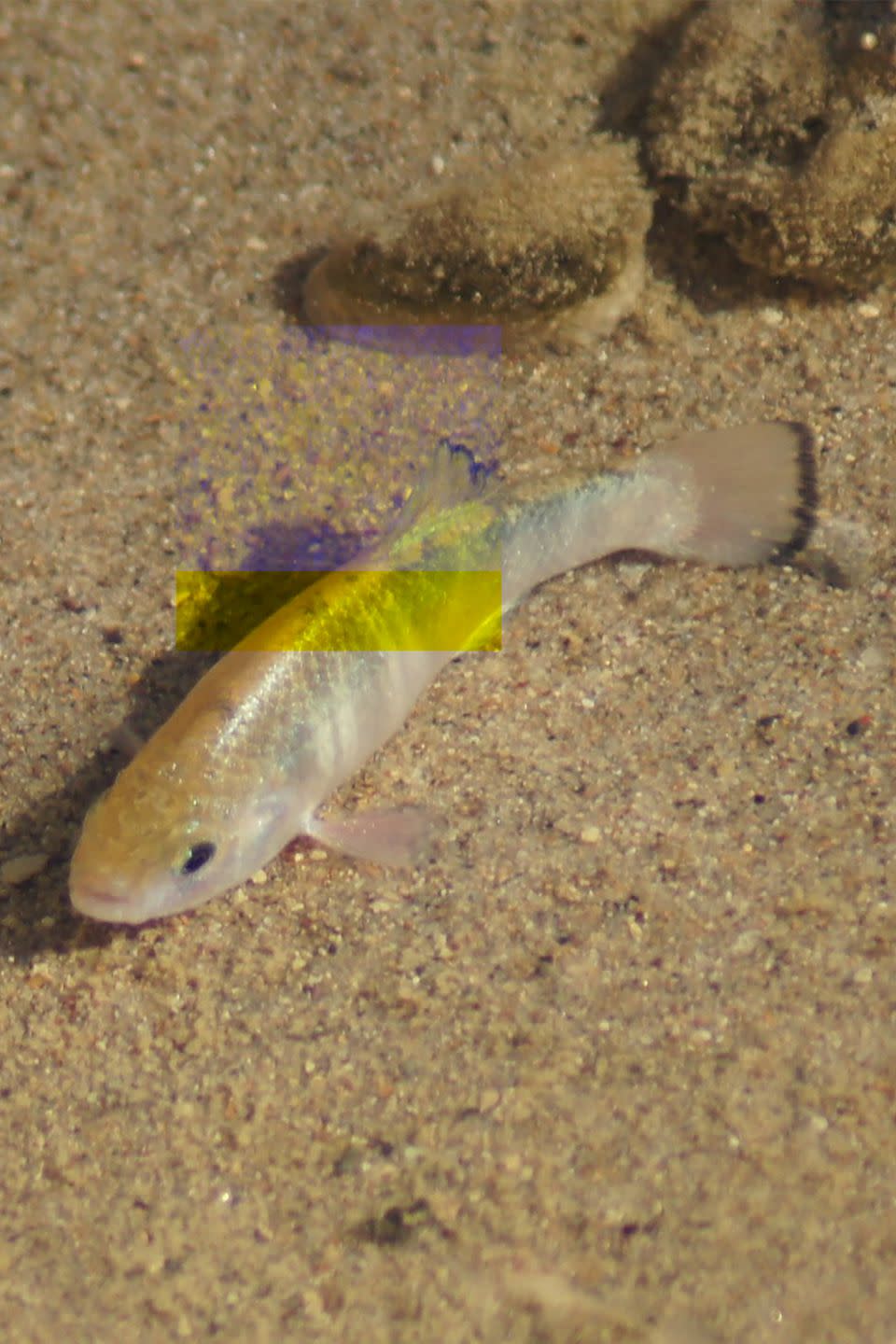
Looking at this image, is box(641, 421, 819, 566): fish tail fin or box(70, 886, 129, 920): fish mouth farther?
box(641, 421, 819, 566): fish tail fin

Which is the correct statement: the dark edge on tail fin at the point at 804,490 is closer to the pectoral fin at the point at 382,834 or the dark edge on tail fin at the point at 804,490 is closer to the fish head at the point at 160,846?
the pectoral fin at the point at 382,834

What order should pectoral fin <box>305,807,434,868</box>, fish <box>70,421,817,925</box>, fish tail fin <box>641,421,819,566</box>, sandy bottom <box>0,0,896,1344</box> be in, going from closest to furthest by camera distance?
sandy bottom <box>0,0,896,1344</box>
fish <box>70,421,817,925</box>
pectoral fin <box>305,807,434,868</box>
fish tail fin <box>641,421,819,566</box>

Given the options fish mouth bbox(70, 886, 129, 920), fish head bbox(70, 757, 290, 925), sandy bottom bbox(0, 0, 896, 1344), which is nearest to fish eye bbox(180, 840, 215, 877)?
fish head bbox(70, 757, 290, 925)

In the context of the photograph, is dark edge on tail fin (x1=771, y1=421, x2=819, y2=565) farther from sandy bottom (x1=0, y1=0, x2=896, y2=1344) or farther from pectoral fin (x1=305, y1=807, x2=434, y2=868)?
pectoral fin (x1=305, y1=807, x2=434, y2=868)

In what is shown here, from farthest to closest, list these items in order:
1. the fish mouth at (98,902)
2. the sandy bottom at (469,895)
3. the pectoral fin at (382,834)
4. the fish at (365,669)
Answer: the pectoral fin at (382,834)
the fish at (365,669)
the fish mouth at (98,902)
the sandy bottom at (469,895)

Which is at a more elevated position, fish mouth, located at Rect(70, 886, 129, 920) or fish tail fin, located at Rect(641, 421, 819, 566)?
fish tail fin, located at Rect(641, 421, 819, 566)

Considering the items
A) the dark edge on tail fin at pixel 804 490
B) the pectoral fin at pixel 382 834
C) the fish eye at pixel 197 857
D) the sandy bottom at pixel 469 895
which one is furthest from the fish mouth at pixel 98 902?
the dark edge on tail fin at pixel 804 490

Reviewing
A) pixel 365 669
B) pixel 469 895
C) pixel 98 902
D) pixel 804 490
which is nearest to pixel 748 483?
pixel 804 490
